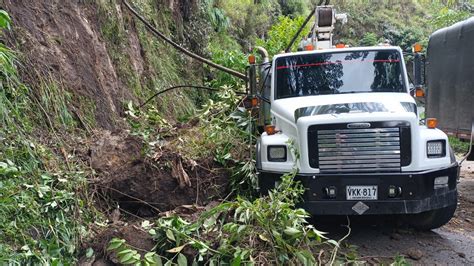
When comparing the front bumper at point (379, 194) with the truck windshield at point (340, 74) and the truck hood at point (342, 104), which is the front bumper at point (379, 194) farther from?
the truck windshield at point (340, 74)

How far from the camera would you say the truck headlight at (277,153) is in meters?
5.86

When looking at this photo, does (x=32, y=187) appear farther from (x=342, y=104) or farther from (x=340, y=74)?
(x=340, y=74)

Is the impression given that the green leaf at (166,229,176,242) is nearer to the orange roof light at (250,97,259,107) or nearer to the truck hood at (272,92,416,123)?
the truck hood at (272,92,416,123)

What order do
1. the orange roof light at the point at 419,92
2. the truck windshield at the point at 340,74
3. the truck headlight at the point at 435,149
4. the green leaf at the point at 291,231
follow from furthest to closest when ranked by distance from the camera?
the orange roof light at the point at 419,92 < the truck windshield at the point at 340,74 < the truck headlight at the point at 435,149 < the green leaf at the point at 291,231

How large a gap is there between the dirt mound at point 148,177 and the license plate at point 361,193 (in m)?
1.77

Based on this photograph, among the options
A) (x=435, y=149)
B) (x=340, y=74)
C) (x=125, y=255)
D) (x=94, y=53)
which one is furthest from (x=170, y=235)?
(x=94, y=53)

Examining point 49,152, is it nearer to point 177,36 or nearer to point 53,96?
point 53,96

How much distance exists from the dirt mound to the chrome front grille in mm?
1698

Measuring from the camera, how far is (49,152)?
5.59 m

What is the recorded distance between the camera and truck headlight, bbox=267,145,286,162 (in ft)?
19.2

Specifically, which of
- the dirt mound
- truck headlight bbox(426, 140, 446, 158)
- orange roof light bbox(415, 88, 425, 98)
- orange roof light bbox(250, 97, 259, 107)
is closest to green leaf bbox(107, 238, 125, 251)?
the dirt mound

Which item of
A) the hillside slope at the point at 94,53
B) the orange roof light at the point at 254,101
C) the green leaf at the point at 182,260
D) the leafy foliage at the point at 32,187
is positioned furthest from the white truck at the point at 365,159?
the hillside slope at the point at 94,53

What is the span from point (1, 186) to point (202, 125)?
401 centimetres

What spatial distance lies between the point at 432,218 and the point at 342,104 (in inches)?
70.3
